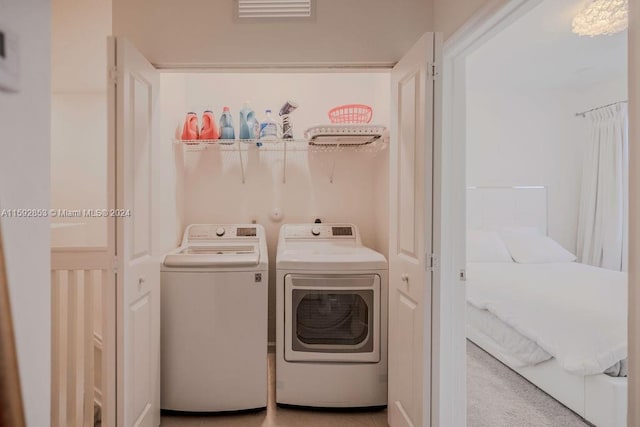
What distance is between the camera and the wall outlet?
0.54 meters

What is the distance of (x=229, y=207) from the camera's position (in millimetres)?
2881

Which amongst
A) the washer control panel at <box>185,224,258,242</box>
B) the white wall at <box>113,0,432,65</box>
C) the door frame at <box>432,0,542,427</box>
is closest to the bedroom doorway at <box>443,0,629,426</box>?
the door frame at <box>432,0,542,427</box>

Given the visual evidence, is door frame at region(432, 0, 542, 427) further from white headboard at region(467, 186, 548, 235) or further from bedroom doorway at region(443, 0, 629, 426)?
white headboard at region(467, 186, 548, 235)

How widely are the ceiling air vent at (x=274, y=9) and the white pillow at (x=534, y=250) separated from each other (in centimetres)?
325

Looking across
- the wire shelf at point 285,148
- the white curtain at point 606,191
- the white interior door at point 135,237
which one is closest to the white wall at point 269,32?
the white interior door at point 135,237

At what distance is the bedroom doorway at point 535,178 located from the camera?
2291 mm

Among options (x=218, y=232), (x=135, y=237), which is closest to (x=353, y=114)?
(x=218, y=232)

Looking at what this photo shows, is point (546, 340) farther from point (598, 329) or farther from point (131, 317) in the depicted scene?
point (131, 317)

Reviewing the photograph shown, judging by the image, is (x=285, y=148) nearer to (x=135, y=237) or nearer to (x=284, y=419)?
(x=135, y=237)

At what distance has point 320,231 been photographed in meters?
2.73

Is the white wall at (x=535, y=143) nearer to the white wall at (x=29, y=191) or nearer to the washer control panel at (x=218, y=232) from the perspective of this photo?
the washer control panel at (x=218, y=232)

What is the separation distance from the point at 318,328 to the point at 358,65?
4.83 feet

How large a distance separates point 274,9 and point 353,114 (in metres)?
0.92

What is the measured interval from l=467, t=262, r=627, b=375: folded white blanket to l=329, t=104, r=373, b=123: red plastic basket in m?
1.73
